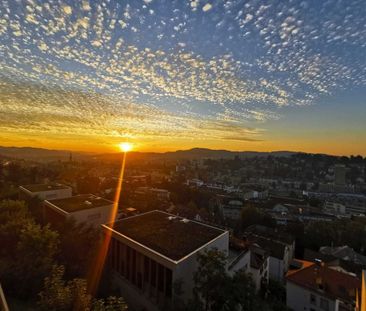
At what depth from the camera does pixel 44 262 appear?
10586 mm

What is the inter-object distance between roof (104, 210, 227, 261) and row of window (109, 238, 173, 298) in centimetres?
66

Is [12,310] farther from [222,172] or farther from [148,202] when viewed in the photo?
[222,172]

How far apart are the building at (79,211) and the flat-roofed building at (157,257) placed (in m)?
5.09

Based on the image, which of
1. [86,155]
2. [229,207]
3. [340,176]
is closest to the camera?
[229,207]

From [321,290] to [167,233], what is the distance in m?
12.2

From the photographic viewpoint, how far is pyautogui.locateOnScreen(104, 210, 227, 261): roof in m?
11.8

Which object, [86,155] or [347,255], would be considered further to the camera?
[86,155]

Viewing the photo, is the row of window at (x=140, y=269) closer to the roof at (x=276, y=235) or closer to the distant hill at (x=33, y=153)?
the roof at (x=276, y=235)

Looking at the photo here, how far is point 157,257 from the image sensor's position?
1091cm

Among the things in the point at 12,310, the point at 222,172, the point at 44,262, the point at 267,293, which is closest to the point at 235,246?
the point at 267,293

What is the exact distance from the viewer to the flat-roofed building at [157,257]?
416 inches

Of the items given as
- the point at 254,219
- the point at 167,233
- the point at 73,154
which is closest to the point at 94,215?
the point at 167,233

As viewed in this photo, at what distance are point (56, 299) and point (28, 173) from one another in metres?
41.2

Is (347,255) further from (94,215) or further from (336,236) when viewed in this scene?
(94,215)
